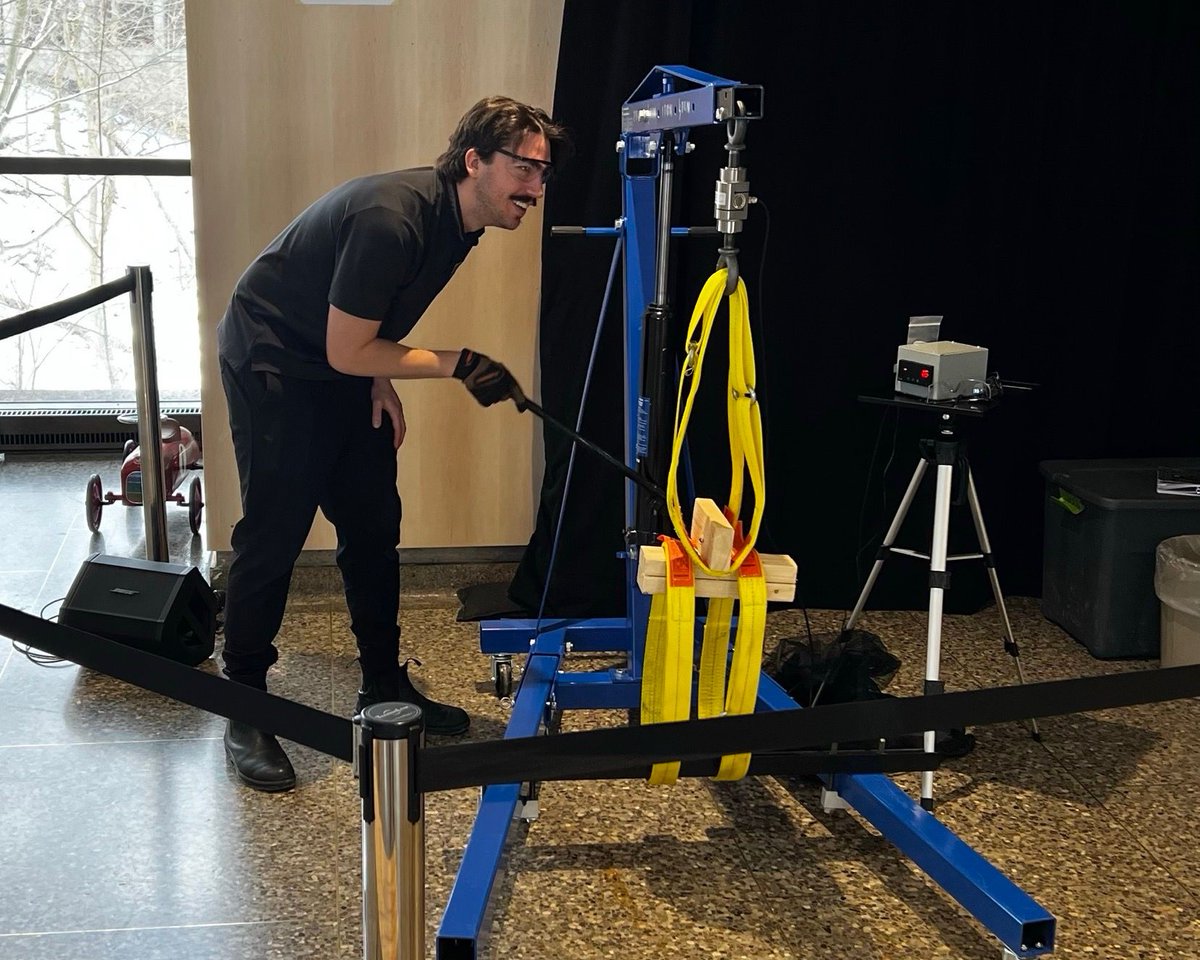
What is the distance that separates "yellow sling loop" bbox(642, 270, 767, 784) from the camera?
7.45 ft

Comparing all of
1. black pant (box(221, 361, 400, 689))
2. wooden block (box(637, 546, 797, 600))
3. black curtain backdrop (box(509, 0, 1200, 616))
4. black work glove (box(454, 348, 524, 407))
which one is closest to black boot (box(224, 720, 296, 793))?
black pant (box(221, 361, 400, 689))

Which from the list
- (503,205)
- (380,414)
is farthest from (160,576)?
(503,205)

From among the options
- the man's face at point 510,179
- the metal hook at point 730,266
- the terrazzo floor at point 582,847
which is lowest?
the terrazzo floor at point 582,847

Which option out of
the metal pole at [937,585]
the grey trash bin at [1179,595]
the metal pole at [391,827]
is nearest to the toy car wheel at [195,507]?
the metal pole at [937,585]

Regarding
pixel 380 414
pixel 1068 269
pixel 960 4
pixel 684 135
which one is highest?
pixel 960 4

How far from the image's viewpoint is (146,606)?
11.1 feet

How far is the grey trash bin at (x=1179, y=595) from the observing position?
3.34 metres

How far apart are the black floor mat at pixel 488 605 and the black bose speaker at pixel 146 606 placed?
716 millimetres

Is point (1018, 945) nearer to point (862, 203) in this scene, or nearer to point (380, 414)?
point (380, 414)

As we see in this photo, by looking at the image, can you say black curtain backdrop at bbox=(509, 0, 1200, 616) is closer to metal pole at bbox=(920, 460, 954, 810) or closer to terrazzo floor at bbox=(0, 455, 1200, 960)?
terrazzo floor at bbox=(0, 455, 1200, 960)

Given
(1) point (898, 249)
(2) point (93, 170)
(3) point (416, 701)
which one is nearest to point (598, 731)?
(3) point (416, 701)

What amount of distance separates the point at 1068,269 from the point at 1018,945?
2301 millimetres

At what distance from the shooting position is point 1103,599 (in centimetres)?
359

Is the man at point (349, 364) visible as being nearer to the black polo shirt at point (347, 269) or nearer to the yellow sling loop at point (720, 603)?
the black polo shirt at point (347, 269)
